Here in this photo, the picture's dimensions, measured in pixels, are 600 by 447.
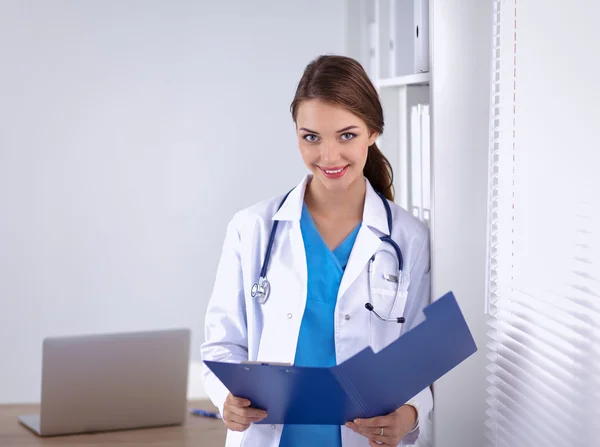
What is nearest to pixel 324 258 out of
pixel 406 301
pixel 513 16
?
pixel 406 301

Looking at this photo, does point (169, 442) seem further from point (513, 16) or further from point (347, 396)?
point (513, 16)

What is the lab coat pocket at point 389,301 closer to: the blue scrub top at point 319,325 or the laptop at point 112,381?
the blue scrub top at point 319,325

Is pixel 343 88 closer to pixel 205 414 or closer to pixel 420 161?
pixel 420 161

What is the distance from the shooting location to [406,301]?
72.6 inches

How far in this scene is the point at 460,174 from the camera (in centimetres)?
186

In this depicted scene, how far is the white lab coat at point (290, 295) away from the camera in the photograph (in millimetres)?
1771

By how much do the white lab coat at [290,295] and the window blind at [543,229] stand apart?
0.19 m

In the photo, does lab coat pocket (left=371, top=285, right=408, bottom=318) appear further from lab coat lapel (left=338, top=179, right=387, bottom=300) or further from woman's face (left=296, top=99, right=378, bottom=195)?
woman's face (left=296, top=99, right=378, bottom=195)

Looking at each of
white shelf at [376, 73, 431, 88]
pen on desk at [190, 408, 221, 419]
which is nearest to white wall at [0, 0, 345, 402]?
pen on desk at [190, 408, 221, 419]

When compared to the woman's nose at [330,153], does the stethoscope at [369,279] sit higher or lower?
lower

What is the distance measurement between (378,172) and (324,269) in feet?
1.03

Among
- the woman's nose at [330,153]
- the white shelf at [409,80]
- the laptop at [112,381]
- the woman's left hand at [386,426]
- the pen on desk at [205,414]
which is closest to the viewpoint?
the woman's left hand at [386,426]

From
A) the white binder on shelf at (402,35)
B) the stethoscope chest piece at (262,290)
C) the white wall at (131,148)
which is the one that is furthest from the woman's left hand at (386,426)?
the white wall at (131,148)

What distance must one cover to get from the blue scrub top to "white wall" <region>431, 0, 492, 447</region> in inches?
9.0
